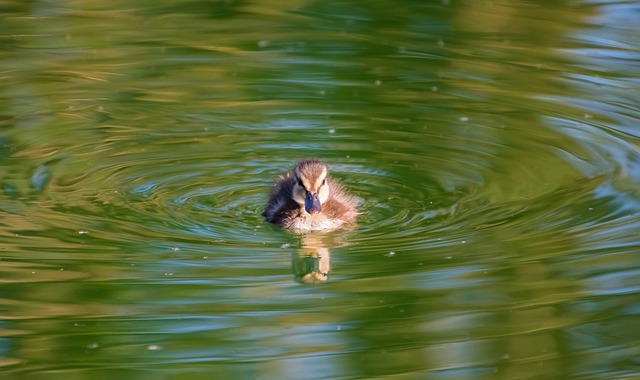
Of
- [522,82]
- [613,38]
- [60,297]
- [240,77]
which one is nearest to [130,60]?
[240,77]

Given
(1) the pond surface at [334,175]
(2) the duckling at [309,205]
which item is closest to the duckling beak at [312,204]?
(2) the duckling at [309,205]

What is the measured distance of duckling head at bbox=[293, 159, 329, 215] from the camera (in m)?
7.90

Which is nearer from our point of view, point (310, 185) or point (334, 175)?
point (310, 185)

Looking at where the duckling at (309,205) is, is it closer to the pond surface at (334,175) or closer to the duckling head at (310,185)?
the duckling head at (310,185)

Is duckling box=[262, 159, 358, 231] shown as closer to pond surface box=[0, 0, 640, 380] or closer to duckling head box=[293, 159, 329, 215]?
duckling head box=[293, 159, 329, 215]

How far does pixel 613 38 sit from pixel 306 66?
9.49 ft

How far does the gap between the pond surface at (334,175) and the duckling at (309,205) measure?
12cm

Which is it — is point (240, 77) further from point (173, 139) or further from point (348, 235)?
point (348, 235)

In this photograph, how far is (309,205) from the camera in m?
7.89

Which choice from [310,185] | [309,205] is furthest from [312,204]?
[310,185]

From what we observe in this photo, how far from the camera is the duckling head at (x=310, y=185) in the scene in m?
7.90

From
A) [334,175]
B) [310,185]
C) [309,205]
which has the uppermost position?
[334,175]

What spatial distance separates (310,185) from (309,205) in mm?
142

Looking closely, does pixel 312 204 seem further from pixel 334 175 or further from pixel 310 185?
pixel 334 175
